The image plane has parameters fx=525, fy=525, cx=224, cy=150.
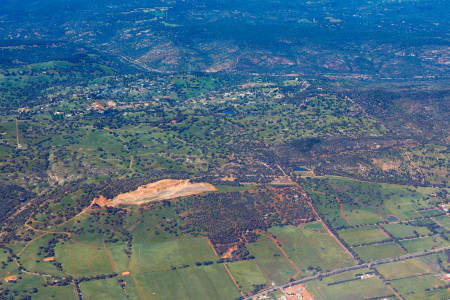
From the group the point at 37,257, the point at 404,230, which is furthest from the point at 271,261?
the point at 37,257

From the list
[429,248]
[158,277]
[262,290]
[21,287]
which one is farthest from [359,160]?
[21,287]

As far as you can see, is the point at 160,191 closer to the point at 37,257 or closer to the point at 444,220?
the point at 37,257

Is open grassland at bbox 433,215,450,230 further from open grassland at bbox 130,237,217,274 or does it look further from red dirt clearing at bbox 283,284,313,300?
open grassland at bbox 130,237,217,274

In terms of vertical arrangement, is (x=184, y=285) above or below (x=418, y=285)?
above

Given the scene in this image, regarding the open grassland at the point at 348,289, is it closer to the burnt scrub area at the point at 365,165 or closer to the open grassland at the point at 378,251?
the open grassland at the point at 378,251

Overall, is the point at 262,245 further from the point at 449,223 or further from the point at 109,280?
the point at 449,223

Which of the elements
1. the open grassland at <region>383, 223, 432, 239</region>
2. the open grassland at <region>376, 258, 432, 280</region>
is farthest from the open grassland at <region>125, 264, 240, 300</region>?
the open grassland at <region>383, 223, 432, 239</region>

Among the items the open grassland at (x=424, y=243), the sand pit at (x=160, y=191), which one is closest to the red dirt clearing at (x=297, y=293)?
the open grassland at (x=424, y=243)
